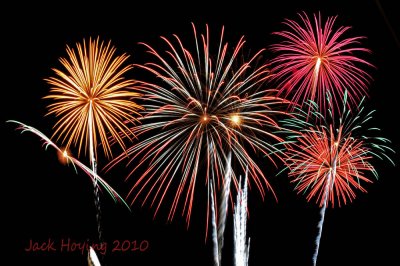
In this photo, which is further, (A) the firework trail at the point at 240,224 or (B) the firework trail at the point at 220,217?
(A) the firework trail at the point at 240,224

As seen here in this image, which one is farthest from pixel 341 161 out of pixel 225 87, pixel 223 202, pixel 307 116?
pixel 225 87

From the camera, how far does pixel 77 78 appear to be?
16.4m

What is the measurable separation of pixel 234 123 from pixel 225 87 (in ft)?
4.14

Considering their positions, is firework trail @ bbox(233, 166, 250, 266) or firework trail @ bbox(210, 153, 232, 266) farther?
firework trail @ bbox(233, 166, 250, 266)

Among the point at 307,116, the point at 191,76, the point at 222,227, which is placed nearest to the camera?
the point at 191,76

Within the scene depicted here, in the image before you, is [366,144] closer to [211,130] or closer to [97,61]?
[211,130]

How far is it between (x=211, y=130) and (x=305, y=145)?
4323 mm

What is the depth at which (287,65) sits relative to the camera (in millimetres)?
17141

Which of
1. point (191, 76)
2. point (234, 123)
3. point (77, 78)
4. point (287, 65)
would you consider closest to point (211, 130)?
point (234, 123)

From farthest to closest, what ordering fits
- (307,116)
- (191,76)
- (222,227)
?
(222,227), (307,116), (191,76)

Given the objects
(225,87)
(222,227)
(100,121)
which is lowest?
(222,227)

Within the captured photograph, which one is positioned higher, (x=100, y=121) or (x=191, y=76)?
(x=191, y=76)

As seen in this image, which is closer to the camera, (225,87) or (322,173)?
(225,87)

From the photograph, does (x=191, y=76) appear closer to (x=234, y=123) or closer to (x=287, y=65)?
(x=234, y=123)
